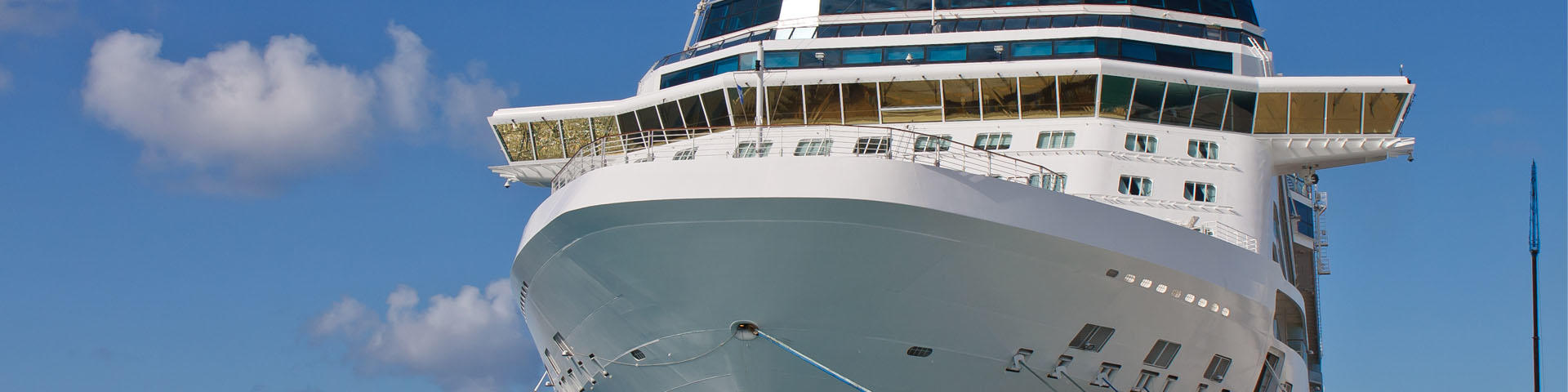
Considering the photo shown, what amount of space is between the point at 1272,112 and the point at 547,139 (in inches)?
447

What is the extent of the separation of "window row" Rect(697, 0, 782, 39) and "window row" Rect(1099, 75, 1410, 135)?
630 centimetres

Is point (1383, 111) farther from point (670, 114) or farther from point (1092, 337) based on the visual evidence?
point (670, 114)

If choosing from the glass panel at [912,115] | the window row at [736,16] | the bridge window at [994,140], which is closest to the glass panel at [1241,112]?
the bridge window at [994,140]

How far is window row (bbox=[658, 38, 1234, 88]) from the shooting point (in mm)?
19812

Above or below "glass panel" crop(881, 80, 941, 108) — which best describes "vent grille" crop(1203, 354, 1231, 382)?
below

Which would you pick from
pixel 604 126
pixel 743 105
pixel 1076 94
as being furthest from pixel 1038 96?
pixel 604 126

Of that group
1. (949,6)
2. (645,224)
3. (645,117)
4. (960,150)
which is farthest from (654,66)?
(645,224)

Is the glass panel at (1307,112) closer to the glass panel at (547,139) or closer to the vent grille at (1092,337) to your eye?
the vent grille at (1092,337)

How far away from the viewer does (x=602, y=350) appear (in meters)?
16.4

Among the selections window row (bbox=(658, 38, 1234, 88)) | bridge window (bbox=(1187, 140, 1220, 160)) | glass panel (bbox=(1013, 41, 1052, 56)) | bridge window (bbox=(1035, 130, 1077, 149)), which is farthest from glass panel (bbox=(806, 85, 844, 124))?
bridge window (bbox=(1187, 140, 1220, 160))

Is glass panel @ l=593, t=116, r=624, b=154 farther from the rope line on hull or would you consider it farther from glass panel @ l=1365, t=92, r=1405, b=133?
glass panel @ l=1365, t=92, r=1405, b=133

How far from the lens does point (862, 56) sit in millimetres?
20453

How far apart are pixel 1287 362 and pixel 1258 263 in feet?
7.68

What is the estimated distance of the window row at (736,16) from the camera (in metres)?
22.9
